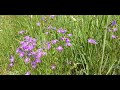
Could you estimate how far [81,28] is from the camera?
2.76m

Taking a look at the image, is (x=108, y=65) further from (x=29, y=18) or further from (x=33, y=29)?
(x=29, y=18)

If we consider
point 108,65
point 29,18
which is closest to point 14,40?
point 29,18

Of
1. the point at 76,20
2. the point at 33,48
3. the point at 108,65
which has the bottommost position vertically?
the point at 108,65

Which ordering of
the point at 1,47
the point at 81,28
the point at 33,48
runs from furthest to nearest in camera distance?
the point at 1,47, the point at 81,28, the point at 33,48

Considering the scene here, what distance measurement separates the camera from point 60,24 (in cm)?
294

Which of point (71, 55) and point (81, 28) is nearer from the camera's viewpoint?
point (71, 55)
